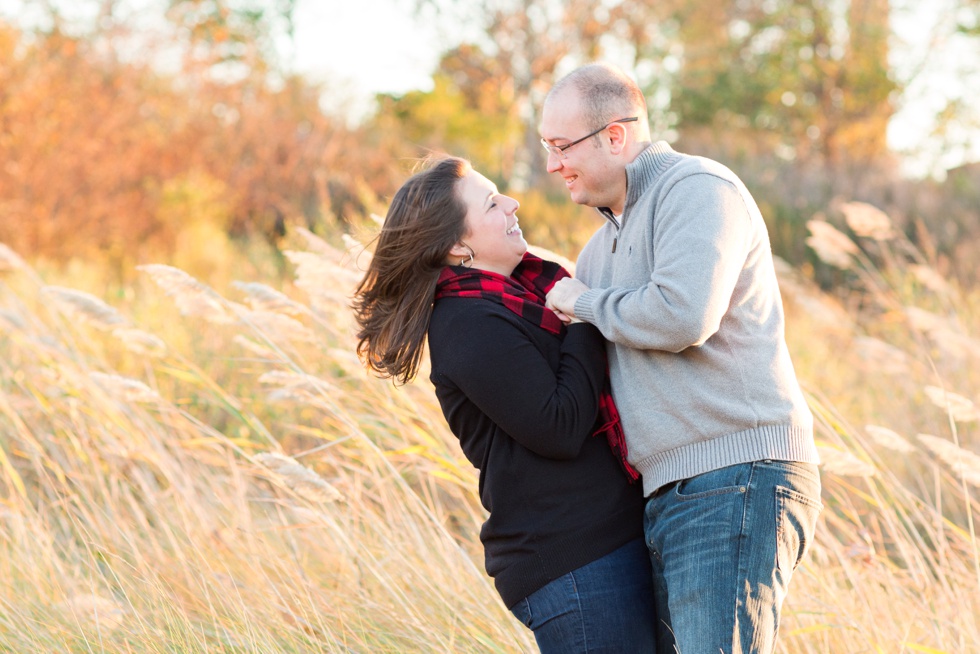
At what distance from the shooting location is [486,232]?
2371 millimetres

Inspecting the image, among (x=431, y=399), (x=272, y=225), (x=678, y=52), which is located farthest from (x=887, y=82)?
(x=431, y=399)

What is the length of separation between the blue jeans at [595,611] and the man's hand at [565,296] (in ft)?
1.86

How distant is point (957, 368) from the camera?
5316mm

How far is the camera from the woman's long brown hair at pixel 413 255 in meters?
2.33

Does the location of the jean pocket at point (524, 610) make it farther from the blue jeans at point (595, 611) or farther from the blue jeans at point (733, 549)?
the blue jeans at point (733, 549)

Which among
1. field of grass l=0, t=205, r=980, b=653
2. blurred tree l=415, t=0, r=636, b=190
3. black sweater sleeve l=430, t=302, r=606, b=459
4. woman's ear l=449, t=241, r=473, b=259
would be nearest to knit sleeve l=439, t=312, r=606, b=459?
black sweater sleeve l=430, t=302, r=606, b=459

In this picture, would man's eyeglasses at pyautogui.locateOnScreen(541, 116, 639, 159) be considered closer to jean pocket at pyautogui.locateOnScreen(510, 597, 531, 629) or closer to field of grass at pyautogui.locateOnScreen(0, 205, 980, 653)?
field of grass at pyautogui.locateOnScreen(0, 205, 980, 653)

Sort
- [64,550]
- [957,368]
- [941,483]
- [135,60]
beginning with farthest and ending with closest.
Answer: [135,60]
[957,368]
[941,483]
[64,550]

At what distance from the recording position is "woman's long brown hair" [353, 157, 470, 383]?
2.33 meters

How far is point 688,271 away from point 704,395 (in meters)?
0.30

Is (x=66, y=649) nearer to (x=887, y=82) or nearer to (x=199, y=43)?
(x=199, y=43)

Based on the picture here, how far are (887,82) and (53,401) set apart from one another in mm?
17256

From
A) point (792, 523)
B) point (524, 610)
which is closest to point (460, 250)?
point (524, 610)

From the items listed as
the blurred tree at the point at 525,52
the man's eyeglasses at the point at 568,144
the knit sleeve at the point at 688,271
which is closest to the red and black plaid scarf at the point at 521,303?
the knit sleeve at the point at 688,271
